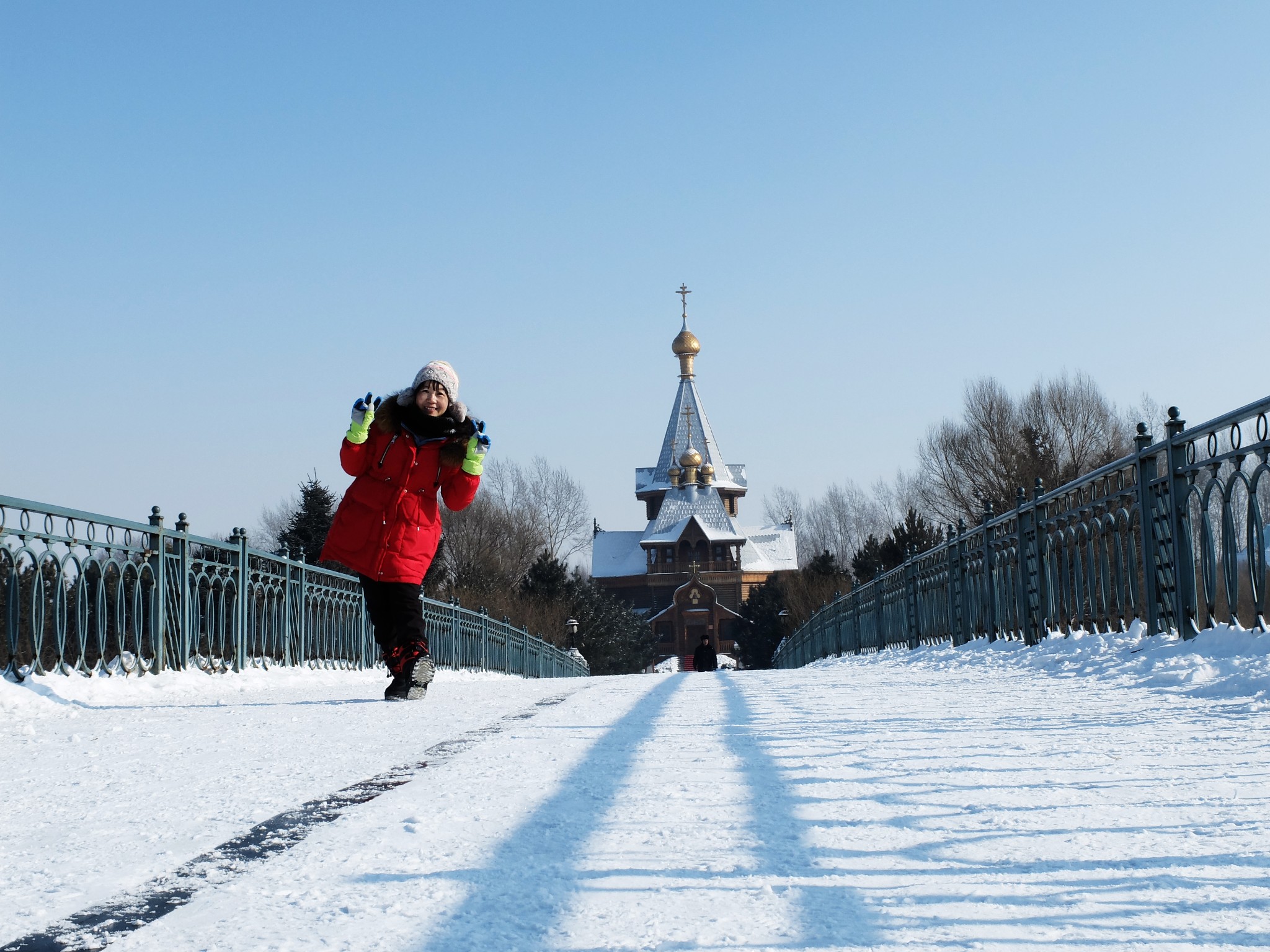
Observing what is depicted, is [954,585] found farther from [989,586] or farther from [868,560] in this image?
[868,560]

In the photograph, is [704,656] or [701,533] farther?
[701,533]

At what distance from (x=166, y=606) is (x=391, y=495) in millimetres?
3179

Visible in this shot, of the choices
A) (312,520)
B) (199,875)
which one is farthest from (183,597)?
(312,520)

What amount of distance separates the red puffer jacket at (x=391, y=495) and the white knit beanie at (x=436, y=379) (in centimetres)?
9

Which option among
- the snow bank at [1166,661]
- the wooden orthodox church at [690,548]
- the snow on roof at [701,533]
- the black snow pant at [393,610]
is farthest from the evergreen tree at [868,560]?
the black snow pant at [393,610]

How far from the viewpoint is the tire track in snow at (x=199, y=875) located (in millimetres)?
1700

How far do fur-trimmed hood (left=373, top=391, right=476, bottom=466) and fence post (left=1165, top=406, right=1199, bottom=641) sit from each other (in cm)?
386

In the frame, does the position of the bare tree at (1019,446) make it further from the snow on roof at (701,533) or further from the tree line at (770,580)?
the snow on roof at (701,533)

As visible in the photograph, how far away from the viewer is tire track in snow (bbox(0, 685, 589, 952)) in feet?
5.58

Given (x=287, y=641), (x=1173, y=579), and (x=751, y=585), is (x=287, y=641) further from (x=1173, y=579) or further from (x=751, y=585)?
(x=751, y=585)

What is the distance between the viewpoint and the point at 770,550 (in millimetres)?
86938

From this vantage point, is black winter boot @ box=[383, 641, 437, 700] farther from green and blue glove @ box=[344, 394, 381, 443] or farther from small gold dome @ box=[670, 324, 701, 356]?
small gold dome @ box=[670, 324, 701, 356]

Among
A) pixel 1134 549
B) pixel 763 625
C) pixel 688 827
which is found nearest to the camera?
pixel 688 827

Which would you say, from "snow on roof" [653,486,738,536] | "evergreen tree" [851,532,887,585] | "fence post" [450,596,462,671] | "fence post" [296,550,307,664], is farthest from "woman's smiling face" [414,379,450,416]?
"snow on roof" [653,486,738,536]
